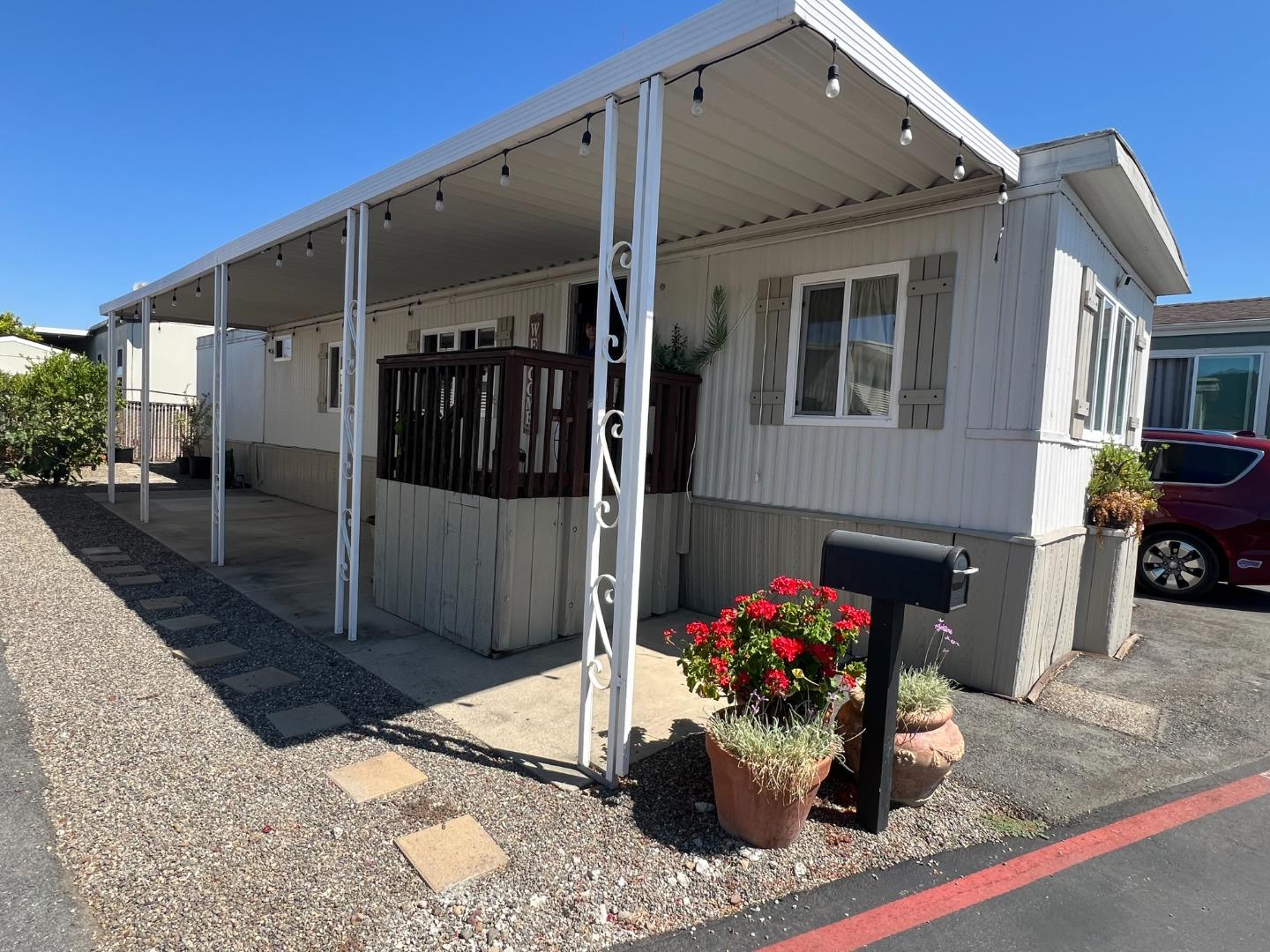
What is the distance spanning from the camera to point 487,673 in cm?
425

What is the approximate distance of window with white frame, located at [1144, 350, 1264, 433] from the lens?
11062 millimetres

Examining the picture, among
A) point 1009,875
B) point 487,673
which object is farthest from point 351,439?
point 1009,875

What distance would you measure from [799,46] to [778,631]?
226 centimetres

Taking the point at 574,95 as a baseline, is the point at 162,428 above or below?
below

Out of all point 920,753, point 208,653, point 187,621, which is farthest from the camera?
point 187,621

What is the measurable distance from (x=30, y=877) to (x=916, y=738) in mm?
3071

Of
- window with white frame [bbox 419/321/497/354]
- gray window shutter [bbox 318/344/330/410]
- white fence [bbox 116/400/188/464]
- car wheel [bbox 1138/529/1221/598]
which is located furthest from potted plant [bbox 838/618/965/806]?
white fence [bbox 116/400/188/464]

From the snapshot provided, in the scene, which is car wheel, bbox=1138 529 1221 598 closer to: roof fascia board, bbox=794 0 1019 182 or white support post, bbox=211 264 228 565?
roof fascia board, bbox=794 0 1019 182

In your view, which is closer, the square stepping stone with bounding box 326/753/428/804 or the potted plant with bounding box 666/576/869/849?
the potted plant with bounding box 666/576/869/849

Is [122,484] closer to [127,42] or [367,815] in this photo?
[127,42]

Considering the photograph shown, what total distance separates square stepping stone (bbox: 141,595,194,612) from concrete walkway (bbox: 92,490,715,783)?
0.45 meters

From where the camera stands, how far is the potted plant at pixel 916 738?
2.81 metres

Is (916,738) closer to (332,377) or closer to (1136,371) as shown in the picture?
(1136,371)

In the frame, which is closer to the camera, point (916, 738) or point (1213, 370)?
point (916, 738)
